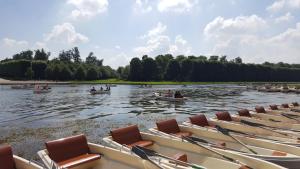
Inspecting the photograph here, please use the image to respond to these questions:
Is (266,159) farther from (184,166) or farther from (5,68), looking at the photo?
(5,68)

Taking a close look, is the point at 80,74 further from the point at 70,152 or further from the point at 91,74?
the point at 70,152

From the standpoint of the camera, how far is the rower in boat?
9.67 m

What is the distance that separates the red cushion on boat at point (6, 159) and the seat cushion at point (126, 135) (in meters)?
3.90

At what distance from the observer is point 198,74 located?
14062cm

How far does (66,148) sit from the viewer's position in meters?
10.4

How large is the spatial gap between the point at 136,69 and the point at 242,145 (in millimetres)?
125141

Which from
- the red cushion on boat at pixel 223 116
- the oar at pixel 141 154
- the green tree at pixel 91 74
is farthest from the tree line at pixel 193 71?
the oar at pixel 141 154

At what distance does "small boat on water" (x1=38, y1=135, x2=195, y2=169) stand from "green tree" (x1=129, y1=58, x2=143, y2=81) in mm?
124944

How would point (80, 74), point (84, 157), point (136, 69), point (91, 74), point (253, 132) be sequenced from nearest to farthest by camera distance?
1. point (84, 157)
2. point (253, 132)
3. point (136, 69)
4. point (80, 74)
5. point (91, 74)

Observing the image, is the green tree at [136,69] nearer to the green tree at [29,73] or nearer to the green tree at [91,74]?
the green tree at [91,74]

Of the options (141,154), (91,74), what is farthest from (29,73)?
(141,154)

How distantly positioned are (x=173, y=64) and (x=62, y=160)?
130m

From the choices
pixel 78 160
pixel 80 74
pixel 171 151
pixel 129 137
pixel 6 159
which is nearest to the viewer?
pixel 6 159

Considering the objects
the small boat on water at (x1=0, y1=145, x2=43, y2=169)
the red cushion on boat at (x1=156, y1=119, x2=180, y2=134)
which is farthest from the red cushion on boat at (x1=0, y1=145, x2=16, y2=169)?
the red cushion on boat at (x1=156, y1=119, x2=180, y2=134)
